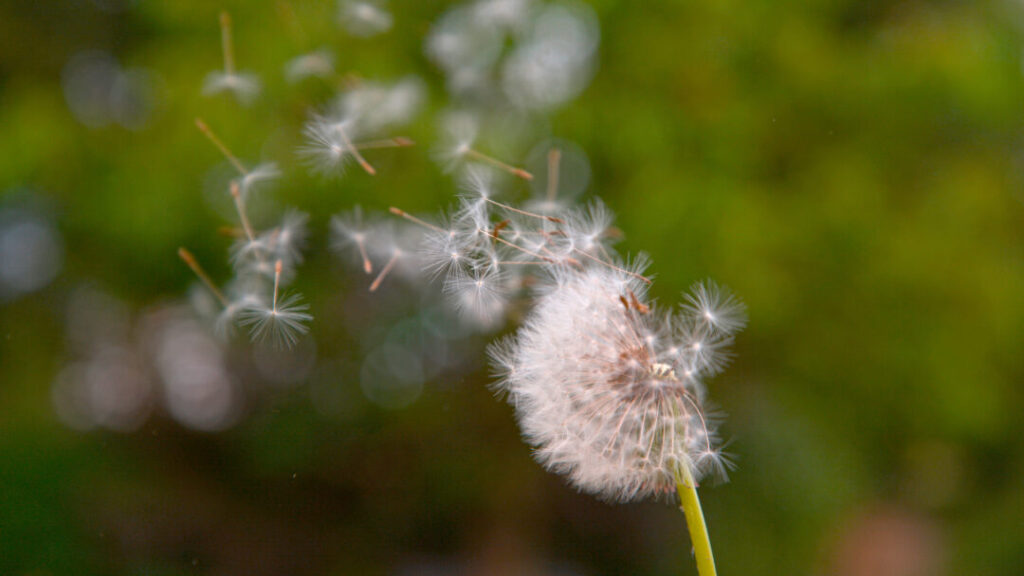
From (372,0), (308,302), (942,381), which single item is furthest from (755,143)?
(308,302)

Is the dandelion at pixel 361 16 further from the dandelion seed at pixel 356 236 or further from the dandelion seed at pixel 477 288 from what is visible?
the dandelion seed at pixel 477 288

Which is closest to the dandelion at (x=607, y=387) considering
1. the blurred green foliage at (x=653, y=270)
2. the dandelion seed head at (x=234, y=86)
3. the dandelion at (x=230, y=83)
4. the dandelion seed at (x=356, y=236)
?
the dandelion seed at (x=356, y=236)

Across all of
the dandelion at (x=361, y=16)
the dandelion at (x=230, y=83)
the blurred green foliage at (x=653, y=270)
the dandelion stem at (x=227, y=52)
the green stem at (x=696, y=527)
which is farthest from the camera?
the blurred green foliage at (x=653, y=270)

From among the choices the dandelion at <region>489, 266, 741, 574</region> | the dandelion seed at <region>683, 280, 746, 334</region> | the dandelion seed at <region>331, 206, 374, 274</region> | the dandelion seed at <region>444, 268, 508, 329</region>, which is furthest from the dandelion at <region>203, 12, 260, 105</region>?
the dandelion seed at <region>683, 280, 746, 334</region>

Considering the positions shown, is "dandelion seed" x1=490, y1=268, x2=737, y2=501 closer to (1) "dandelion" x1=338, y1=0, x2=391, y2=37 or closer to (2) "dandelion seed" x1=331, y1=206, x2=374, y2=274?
(2) "dandelion seed" x1=331, y1=206, x2=374, y2=274

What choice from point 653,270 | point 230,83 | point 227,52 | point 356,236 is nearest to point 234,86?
point 230,83

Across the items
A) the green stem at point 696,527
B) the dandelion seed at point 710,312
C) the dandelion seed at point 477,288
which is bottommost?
the dandelion seed at point 477,288
